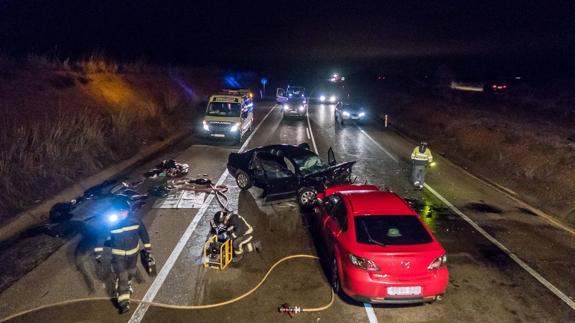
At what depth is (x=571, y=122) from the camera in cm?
2259

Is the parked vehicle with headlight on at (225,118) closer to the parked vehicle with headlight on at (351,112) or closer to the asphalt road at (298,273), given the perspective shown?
the asphalt road at (298,273)

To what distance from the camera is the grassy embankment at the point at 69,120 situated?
11.4m

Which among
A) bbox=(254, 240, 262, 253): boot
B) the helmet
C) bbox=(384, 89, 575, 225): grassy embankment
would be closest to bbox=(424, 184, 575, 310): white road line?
the helmet

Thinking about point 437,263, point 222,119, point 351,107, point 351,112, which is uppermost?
point 351,107

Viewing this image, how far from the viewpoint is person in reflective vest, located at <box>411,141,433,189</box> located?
12.8m

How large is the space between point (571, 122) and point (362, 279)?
898 inches

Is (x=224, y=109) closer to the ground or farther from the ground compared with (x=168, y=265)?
farther from the ground

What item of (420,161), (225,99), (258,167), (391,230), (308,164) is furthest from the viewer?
(225,99)

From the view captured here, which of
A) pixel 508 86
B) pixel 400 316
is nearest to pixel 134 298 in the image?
pixel 400 316

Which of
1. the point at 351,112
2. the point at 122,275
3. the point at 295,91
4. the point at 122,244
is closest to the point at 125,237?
the point at 122,244

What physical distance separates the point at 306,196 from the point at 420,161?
169 inches

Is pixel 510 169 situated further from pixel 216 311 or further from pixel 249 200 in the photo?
pixel 216 311

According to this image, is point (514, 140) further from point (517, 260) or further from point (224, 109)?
point (224, 109)

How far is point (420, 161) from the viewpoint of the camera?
12836 mm
